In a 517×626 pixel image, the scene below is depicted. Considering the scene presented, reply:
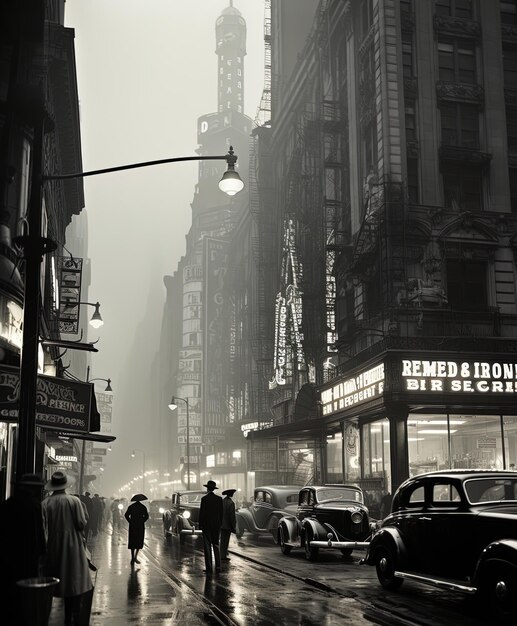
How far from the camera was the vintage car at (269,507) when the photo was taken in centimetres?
2695

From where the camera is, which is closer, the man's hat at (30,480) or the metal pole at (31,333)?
the man's hat at (30,480)

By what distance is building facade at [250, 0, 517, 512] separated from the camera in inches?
1280

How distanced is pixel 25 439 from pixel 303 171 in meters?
47.9

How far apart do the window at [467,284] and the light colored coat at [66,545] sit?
2760 centimetres

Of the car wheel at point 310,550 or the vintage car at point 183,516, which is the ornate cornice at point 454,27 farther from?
the car wheel at point 310,550

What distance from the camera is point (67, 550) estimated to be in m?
10.2

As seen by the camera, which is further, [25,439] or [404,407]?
[404,407]

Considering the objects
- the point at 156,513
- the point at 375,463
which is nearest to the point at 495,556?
the point at 375,463

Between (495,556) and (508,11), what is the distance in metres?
36.1

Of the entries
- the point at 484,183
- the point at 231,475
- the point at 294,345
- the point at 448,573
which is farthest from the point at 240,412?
the point at 448,573

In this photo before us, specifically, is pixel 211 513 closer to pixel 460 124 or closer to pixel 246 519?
pixel 246 519

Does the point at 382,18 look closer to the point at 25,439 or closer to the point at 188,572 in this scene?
the point at 188,572

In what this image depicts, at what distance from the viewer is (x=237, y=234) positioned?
99.6m

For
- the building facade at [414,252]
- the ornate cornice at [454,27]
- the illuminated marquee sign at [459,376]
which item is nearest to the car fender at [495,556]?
the building facade at [414,252]
